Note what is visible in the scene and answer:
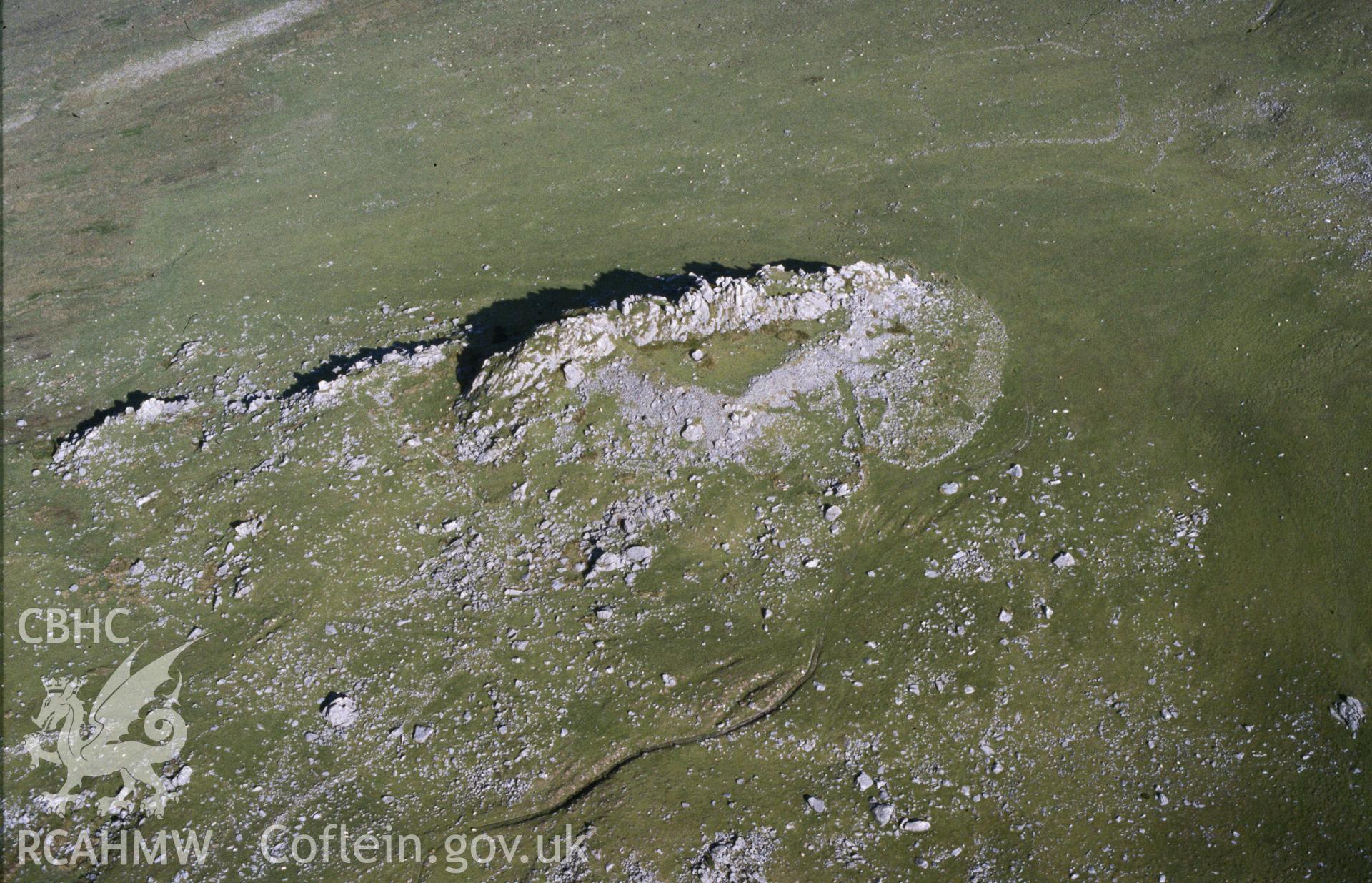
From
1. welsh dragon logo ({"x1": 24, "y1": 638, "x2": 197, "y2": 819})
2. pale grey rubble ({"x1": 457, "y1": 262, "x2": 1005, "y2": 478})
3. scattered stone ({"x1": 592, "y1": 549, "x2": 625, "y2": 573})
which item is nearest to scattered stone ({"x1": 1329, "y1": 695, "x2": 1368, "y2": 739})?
pale grey rubble ({"x1": 457, "y1": 262, "x2": 1005, "y2": 478})

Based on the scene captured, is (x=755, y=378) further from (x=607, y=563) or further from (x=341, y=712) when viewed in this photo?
(x=341, y=712)

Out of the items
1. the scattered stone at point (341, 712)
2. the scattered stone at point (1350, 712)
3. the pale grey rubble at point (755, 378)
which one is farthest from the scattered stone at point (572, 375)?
the scattered stone at point (1350, 712)

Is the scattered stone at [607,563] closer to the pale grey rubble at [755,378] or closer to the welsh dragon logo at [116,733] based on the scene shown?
the pale grey rubble at [755,378]

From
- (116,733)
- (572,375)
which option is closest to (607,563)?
(572,375)

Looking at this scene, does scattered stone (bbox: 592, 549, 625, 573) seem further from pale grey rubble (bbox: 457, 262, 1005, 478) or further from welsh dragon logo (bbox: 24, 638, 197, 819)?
welsh dragon logo (bbox: 24, 638, 197, 819)

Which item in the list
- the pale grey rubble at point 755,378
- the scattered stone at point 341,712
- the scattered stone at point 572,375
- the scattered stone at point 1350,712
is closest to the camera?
the scattered stone at point 1350,712

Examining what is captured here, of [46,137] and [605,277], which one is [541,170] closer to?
[605,277]
